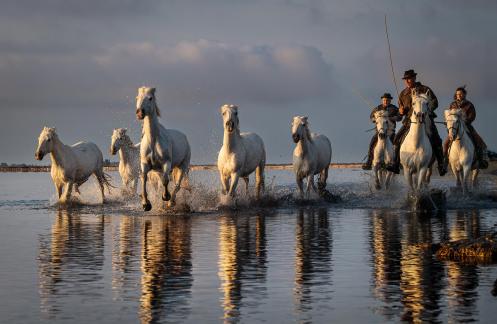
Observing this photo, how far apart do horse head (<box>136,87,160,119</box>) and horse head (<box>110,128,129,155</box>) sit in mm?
6478

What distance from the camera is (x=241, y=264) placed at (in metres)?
13.2

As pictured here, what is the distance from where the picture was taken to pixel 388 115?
29.4 m

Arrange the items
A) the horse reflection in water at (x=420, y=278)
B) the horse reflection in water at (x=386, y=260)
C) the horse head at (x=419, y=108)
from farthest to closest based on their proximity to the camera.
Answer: the horse head at (x=419, y=108), the horse reflection in water at (x=386, y=260), the horse reflection in water at (x=420, y=278)

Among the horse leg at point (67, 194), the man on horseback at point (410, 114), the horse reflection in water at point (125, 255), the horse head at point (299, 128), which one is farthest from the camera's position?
the horse leg at point (67, 194)

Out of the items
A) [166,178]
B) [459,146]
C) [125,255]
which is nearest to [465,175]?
[459,146]

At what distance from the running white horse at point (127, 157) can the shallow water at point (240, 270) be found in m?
6.76

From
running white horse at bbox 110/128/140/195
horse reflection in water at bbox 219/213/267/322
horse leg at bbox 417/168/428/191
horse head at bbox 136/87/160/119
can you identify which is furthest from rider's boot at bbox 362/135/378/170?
horse reflection in water at bbox 219/213/267/322

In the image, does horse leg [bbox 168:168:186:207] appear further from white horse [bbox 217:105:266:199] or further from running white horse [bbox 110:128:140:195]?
running white horse [bbox 110:128:140:195]

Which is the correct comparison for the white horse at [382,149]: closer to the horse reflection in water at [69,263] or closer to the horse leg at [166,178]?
the horse leg at [166,178]

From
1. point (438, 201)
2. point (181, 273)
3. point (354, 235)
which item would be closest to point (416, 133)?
point (438, 201)

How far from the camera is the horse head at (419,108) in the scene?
24453mm

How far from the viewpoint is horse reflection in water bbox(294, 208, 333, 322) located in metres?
10.2

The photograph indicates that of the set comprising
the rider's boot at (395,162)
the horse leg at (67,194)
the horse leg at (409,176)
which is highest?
the rider's boot at (395,162)

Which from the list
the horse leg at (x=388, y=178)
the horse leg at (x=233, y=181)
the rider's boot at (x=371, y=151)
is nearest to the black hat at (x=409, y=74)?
the rider's boot at (x=371, y=151)
